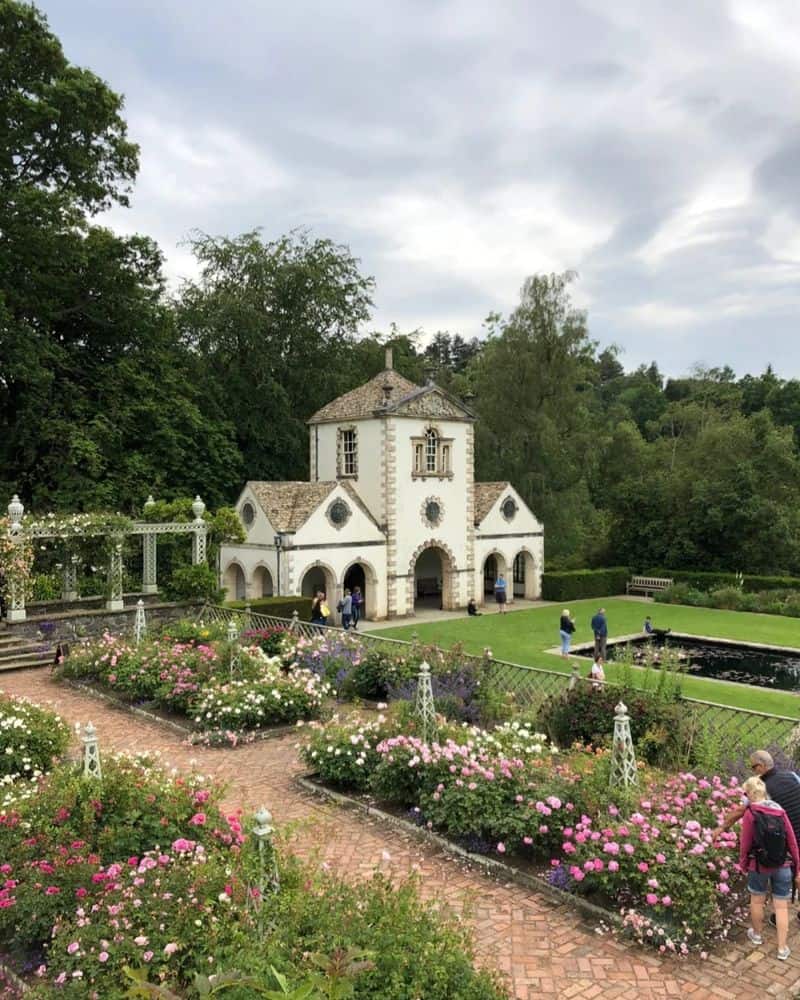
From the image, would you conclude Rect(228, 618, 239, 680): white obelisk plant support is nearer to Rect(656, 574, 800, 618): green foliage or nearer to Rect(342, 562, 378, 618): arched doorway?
Rect(342, 562, 378, 618): arched doorway

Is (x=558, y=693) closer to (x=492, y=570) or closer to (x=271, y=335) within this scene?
(x=492, y=570)

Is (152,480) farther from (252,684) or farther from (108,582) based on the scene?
(252,684)

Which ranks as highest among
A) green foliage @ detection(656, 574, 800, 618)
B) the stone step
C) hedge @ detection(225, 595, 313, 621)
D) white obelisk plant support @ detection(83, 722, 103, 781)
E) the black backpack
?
white obelisk plant support @ detection(83, 722, 103, 781)

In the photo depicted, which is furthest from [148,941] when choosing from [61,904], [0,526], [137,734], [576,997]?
[0,526]

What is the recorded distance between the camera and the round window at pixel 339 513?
27.9 m

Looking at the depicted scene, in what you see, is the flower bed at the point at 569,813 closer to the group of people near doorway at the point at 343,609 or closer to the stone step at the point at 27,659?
the stone step at the point at 27,659

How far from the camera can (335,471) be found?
103ft

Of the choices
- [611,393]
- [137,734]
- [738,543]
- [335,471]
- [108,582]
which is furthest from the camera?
[611,393]

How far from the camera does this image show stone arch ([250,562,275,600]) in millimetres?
27828

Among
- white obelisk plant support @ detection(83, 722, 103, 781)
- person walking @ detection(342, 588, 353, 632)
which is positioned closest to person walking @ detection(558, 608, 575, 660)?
person walking @ detection(342, 588, 353, 632)

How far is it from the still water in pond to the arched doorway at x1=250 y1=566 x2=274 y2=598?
11.8 m

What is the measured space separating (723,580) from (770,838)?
3116 cm

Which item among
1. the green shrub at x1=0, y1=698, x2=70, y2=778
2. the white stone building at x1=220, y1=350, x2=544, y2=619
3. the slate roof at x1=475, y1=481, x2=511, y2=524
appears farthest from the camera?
the slate roof at x1=475, y1=481, x2=511, y2=524

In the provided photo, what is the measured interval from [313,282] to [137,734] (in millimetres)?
28294
